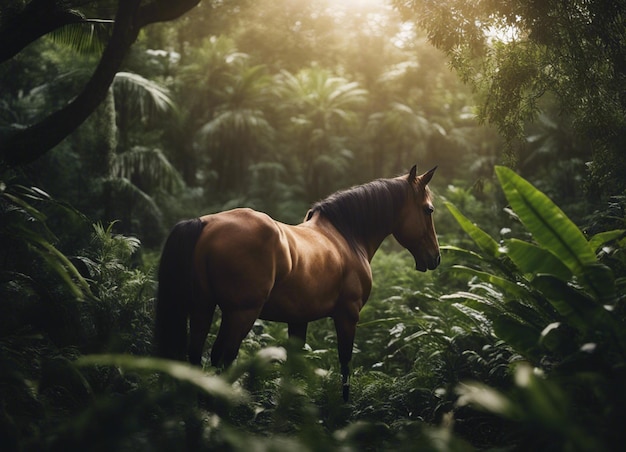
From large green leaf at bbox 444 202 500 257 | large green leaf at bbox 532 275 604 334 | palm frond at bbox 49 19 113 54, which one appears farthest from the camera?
palm frond at bbox 49 19 113 54

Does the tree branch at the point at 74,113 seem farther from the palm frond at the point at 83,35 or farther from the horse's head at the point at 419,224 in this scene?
the horse's head at the point at 419,224

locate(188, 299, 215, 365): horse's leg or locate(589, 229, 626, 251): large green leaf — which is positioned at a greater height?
locate(589, 229, 626, 251): large green leaf

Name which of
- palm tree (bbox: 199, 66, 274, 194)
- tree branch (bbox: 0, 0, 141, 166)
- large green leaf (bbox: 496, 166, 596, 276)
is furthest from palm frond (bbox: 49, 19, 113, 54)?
palm tree (bbox: 199, 66, 274, 194)

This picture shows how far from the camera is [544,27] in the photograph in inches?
259

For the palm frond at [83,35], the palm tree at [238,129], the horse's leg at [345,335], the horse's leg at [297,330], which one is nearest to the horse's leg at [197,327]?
the horse's leg at [297,330]

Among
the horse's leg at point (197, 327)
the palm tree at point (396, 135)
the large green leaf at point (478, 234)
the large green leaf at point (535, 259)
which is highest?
the large green leaf at point (535, 259)

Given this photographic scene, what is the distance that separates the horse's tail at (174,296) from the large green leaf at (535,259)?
242cm

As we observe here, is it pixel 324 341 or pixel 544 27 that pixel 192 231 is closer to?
pixel 544 27

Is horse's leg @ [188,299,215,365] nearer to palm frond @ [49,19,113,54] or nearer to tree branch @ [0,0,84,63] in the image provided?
tree branch @ [0,0,84,63]

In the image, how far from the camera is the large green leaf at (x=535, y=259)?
3.79 meters

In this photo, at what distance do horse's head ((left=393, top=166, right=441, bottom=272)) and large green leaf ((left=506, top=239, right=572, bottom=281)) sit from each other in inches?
100

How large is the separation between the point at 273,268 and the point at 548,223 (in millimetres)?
2167

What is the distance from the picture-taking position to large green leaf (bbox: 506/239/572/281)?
3.79 meters

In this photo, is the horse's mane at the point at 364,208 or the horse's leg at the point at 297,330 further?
the horse's mane at the point at 364,208
